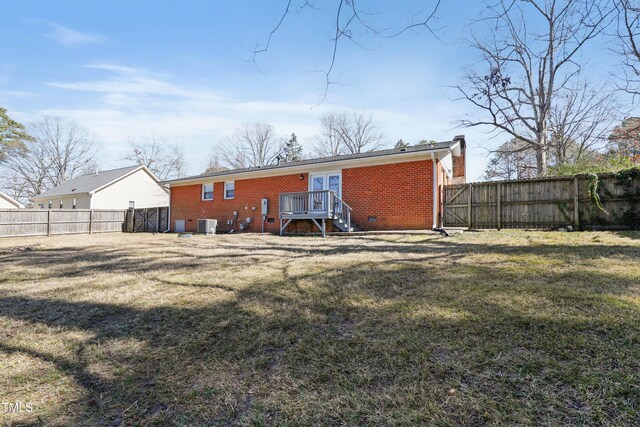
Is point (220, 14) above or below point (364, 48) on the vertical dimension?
above

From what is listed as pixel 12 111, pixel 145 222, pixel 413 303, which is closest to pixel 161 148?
pixel 12 111

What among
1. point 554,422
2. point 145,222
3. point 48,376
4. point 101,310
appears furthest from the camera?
point 145,222

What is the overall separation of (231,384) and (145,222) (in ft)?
73.3

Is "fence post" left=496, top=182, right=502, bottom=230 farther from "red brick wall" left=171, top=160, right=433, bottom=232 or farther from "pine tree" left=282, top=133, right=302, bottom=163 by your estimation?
"pine tree" left=282, top=133, right=302, bottom=163

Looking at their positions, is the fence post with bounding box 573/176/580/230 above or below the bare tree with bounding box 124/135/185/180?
below

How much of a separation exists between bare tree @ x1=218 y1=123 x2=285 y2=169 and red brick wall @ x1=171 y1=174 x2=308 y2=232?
19.9 metres

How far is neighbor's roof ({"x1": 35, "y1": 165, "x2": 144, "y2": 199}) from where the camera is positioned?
86.8 ft

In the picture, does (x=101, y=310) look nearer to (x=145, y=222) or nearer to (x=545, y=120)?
(x=145, y=222)

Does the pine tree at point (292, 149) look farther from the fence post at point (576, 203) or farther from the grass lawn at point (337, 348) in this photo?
the grass lawn at point (337, 348)

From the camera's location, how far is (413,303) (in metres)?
3.05

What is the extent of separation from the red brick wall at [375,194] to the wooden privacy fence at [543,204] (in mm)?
1652

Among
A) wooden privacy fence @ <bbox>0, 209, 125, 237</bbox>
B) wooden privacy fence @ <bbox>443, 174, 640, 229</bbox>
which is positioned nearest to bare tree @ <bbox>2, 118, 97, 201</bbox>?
wooden privacy fence @ <bbox>0, 209, 125, 237</bbox>

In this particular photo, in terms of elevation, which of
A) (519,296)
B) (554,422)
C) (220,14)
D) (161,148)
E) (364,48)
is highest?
(161,148)

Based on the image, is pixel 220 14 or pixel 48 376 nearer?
pixel 48 376
